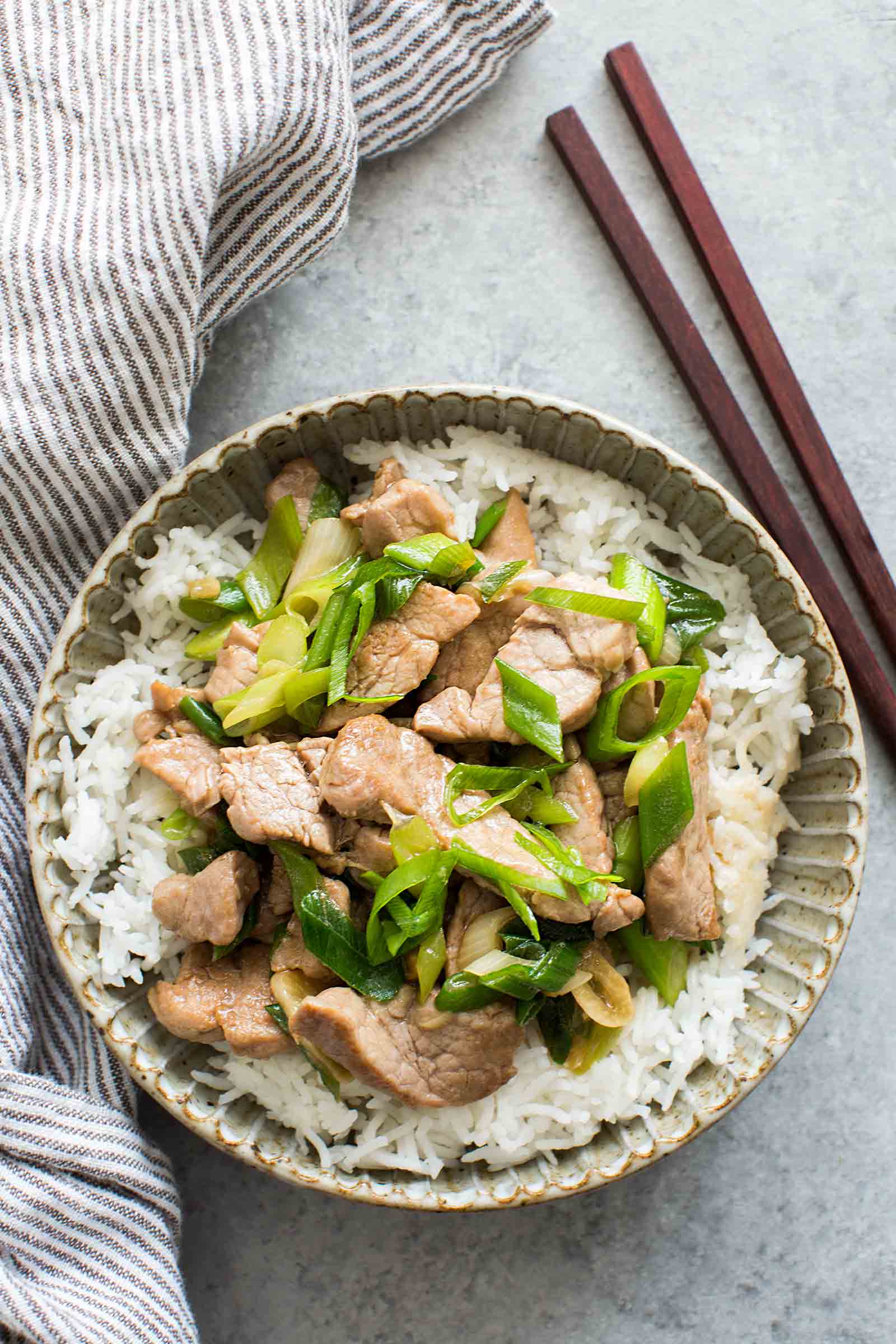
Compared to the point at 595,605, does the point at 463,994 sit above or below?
below

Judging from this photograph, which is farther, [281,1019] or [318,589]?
[318,589]

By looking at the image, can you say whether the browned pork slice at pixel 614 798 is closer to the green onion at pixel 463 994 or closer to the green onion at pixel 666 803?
the green onion at pixel 666 803

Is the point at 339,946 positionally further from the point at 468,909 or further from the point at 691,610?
the point at 691,610

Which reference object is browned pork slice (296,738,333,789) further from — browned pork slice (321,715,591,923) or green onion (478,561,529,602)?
green onion (478,561,529,602)

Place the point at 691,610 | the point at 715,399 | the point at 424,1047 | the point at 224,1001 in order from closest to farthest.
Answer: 1. the point at 424,1047
2. the point at 224,1001
3. the point at 691,610
4. the point at 715,399

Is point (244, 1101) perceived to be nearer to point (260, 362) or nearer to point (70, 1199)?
point (70, 1199)

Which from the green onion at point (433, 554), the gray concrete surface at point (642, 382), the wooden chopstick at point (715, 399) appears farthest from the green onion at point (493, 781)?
the gray concrete surface at point (642, 382)

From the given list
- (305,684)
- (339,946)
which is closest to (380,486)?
(305,684)

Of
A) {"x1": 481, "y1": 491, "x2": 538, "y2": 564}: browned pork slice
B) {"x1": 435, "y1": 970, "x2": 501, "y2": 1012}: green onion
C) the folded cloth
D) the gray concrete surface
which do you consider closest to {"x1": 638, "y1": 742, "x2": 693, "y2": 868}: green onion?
{"x1": 435, "y1": 970, "x2": 501, "y2": 1012}: green onion
